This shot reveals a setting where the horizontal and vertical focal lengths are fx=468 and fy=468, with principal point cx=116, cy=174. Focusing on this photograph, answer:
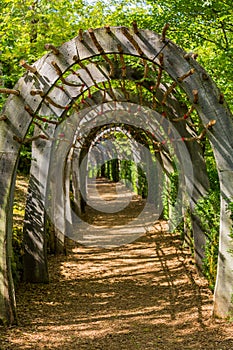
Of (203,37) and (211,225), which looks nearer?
(211,225)

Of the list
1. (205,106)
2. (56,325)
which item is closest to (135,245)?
(56,325)

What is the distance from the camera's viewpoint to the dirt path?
491cm

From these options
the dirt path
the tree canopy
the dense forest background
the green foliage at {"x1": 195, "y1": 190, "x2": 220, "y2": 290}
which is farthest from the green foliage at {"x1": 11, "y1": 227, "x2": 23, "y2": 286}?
the green foliage at {"x1": 195, "y1": 190, "x2": 220, "y2": 290}

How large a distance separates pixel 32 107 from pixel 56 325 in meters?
2.59

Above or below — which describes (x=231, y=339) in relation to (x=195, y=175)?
below

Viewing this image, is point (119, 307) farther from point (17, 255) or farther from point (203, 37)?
point (203, 37)

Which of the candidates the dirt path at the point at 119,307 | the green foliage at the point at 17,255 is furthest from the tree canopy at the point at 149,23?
the dirt path at the point at 119,307

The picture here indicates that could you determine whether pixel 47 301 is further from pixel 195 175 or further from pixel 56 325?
pixel 195 175

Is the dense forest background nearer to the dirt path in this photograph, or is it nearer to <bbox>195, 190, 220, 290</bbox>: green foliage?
<bbox>195, 190, 220, 290</bbox>: green foliage

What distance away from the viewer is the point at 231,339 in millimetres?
4699

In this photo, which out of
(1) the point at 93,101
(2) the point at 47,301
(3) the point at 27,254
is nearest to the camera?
(2) the point at 47,301

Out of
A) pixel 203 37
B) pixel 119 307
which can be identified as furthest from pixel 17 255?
pixel 203 37

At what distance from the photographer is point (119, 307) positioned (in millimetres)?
6426

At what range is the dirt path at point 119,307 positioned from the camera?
193 inches
